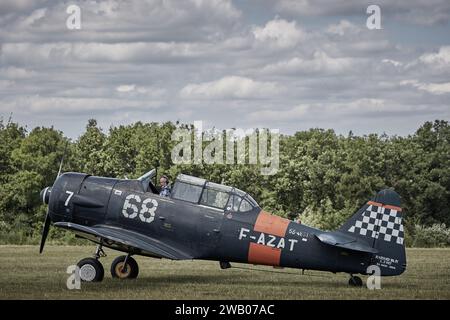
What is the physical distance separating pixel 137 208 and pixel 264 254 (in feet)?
8.41

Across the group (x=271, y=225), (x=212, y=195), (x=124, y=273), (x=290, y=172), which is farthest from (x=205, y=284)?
(x=290, y=172)

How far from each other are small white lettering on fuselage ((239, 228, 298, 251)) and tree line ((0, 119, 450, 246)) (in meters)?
43.0

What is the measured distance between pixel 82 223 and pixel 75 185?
0.74m

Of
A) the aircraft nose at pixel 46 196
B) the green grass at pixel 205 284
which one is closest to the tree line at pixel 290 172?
the green grass at pixel 205 284

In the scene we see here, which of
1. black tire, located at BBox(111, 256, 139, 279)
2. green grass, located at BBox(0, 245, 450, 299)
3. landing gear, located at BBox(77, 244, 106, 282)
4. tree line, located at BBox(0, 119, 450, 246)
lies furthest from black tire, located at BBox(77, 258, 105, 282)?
tree line, located at BBox(0, 119, 450, 246)

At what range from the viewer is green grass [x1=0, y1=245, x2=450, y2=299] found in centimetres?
1437

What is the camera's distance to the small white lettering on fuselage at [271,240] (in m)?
15.6

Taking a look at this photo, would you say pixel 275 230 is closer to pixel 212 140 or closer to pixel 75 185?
pixel 75 185

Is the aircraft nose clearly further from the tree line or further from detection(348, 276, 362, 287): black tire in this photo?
the tree line

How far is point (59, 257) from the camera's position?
23.3 m

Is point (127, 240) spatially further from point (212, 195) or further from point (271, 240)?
point (271, 240)

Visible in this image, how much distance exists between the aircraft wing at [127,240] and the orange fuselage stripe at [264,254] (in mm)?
1198

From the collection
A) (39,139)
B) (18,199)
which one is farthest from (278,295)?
(39,139)
